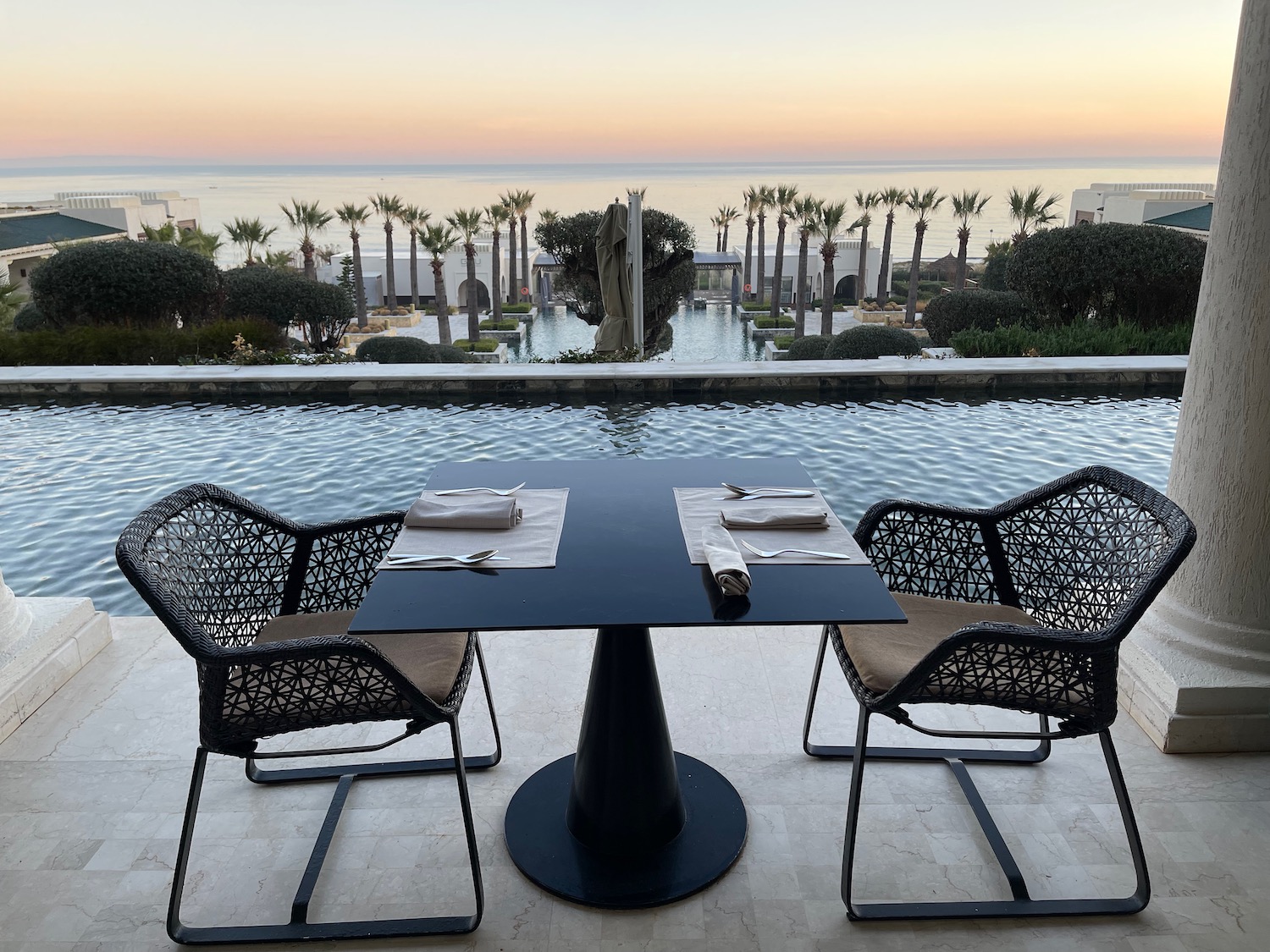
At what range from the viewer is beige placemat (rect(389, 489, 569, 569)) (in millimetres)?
1870

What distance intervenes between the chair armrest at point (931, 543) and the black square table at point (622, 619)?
0.88ft

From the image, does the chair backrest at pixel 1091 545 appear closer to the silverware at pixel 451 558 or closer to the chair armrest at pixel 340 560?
the silverware at pixel 451 558

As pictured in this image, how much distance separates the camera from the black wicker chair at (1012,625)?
6.07 ft

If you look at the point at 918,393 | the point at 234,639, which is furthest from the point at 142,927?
the point at 918,393

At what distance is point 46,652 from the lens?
2.74 m

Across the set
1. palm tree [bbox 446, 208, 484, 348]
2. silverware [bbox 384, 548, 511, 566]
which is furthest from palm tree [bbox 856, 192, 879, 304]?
silverware [bbox 384, 548, 511, 566]

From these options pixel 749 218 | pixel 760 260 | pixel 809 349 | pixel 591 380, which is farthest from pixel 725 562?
pixel 749 218

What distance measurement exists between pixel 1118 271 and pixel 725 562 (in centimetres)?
1269

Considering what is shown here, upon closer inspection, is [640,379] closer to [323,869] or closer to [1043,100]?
[323,869]

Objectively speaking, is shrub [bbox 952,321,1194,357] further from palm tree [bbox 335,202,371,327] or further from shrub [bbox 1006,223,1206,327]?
palm tree [bbox 335,202,371,327]

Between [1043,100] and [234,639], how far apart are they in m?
55.9

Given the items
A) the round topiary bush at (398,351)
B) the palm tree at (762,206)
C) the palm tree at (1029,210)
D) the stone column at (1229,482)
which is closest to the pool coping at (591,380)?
the round topiary bush at (398,351)

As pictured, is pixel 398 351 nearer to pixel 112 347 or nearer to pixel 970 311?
pixel 112 347

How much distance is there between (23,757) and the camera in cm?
243
